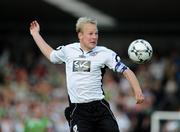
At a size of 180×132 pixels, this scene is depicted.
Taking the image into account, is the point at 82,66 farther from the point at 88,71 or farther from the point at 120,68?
the point at 120,68

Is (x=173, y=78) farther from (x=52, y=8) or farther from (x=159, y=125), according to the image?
(x=52, y=8)

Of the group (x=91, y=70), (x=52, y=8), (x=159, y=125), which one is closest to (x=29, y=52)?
(x=52, y=8)

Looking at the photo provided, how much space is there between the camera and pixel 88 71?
9492 mm

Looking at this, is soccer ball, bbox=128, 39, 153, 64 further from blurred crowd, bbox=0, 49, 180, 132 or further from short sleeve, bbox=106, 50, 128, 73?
blurred crowd, bbox=0, 49, 180, 132

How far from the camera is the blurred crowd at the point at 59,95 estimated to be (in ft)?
54.2

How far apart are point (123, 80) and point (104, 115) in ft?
33.1

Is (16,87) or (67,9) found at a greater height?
(67,9)

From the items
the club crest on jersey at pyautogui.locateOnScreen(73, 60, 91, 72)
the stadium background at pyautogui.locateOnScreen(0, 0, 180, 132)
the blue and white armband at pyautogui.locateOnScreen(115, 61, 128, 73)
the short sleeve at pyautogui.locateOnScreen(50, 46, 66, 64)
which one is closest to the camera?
the blue and white armband at pyautogui.locateOnScreen(115, 61, 128, 73)

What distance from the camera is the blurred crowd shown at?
1652 cm

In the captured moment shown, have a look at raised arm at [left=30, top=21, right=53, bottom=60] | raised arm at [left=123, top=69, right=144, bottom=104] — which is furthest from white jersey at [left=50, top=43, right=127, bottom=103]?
raised arm at [left=30, top=21, right=53, bottom=60]

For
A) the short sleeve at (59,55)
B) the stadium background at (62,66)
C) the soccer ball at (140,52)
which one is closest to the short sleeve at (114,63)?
the soccer ball at (140,52)

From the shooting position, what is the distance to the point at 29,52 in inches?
908

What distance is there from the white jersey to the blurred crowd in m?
5.28

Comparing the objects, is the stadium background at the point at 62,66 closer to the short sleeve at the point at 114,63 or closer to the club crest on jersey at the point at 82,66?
the club crest on jersey at the point at 82,66
